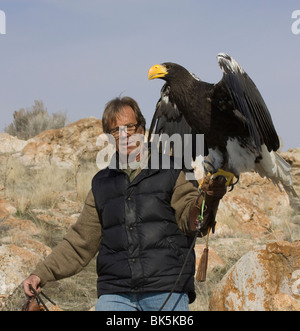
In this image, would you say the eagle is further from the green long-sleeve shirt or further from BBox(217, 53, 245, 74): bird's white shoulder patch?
the green long-sleeve shirt

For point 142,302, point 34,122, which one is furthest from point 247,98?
point 34,122

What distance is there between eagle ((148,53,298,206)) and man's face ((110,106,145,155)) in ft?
3.13

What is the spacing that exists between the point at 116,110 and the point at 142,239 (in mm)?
833

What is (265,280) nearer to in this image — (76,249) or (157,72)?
(76,249)

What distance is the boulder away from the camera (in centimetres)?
364

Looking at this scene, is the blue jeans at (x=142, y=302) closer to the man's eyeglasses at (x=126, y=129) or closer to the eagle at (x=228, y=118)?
the man's eyeglasses at (x=126, y=129)

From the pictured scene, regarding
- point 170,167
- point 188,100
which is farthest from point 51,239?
point 170,167

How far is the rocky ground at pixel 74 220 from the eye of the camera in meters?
3.72

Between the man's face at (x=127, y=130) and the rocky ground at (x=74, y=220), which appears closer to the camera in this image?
the man's face at (x=127, y=130)

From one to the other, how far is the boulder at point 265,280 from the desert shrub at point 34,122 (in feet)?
51.3

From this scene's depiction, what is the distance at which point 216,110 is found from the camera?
4172 mm

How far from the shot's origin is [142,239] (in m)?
2.68

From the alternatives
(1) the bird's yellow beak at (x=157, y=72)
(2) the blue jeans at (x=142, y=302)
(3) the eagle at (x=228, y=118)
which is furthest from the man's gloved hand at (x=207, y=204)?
(1) the bird's yellow beak at (x=157, y=72)

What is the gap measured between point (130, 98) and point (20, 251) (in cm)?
308
